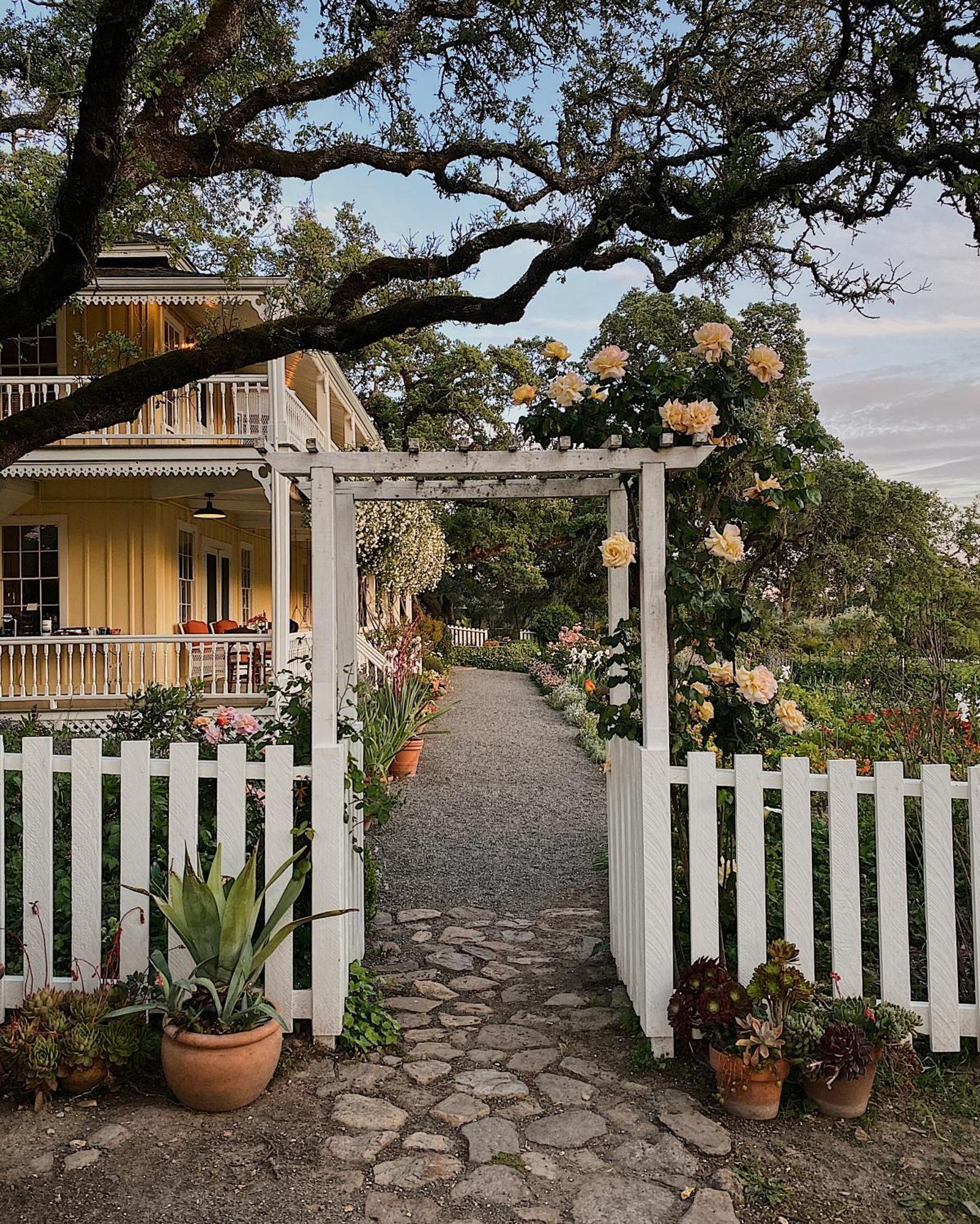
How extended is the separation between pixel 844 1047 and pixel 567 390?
107 inches

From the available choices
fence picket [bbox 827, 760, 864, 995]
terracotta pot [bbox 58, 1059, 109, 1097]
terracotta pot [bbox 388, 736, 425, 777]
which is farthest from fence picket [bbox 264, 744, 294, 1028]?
terracotta pot [bbox 388, 736, 425, 777]

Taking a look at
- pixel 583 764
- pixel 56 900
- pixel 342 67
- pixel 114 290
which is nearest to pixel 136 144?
pixel 342 67

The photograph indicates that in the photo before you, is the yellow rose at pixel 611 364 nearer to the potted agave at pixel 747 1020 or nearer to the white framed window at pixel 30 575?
the potted agave at pixel 747 1020

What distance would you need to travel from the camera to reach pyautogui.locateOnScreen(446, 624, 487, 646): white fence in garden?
29000 mm

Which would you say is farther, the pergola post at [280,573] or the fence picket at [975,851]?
the pergola post at [280,573]

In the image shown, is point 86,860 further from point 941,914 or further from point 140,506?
point 140,506

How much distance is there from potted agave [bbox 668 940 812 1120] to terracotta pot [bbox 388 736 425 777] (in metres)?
6.91

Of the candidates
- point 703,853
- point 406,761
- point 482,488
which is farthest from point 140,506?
point 703,853

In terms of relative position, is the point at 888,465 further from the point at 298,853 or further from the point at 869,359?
the point at 298,853

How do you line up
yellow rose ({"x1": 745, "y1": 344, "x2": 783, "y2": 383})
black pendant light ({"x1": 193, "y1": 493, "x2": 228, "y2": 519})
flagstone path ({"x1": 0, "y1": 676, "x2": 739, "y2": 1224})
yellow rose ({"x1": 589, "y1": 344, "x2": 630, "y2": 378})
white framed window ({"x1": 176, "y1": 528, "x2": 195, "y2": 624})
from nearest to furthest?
1. flagstone path ({"x1": 0, "y1": 676, "x2": 739, "y2": 1224})
2. yellow rose ({"x1": 745, "y1": 344, "x2": 783, "y2": 383})
3. yellow rose ({"x1": 589, "y1": 344, "x2": 630, "y2": 378})
4. black pendant light ({"x1": 193, "y1": 493, "x2": 228, "y2": 519})
5. white framed window ({"x1": 176, "y1": 528, "x2": 195, "y2": 624})

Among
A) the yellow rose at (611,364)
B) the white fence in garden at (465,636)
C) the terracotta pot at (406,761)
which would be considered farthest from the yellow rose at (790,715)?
the white fence in garden at (465,636)

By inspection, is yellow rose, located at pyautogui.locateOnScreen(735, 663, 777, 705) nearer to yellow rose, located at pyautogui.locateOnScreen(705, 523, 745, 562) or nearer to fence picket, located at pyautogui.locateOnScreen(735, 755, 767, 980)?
fence picket, located at pyautogui.locateOnScreen(735, 755, 767, 980)

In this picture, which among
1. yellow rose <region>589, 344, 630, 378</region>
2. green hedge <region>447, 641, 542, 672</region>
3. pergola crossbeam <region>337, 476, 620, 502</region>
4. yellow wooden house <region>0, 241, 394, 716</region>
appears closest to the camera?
yellow rose <region>589, 344, 630, 378</region>

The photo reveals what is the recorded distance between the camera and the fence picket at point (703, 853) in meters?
3.54
